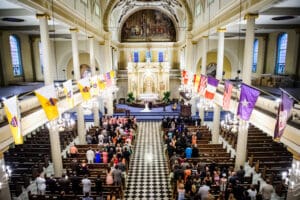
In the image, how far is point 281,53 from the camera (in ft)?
63.4

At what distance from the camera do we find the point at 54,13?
10836 millimetres

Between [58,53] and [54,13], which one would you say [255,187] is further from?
[58,53]

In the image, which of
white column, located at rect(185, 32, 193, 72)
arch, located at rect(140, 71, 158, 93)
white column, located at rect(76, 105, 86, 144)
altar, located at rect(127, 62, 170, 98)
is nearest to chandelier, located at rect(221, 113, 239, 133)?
white column, located at rect(76, 105, 86, 144)

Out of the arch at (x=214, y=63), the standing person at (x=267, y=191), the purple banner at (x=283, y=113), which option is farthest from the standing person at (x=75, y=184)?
the arch at (x=214, y=63)

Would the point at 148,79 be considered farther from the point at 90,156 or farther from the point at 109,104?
the point at 90,156

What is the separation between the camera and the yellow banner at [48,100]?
8.27 meters

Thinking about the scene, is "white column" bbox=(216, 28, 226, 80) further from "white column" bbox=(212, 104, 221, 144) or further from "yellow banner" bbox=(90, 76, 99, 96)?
"yellow banner" bbox=(90, 76, 99, 96)

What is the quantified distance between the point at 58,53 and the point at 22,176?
66.0ft

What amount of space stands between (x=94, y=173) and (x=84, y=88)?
185 inches

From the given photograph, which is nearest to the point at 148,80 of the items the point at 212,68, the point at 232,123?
the point at 212,68

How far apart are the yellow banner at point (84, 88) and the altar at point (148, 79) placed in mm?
17376

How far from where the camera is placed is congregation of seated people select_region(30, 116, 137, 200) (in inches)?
361

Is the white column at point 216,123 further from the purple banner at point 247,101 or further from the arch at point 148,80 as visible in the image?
the arch at point 148,80

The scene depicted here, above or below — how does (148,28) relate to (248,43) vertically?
above
